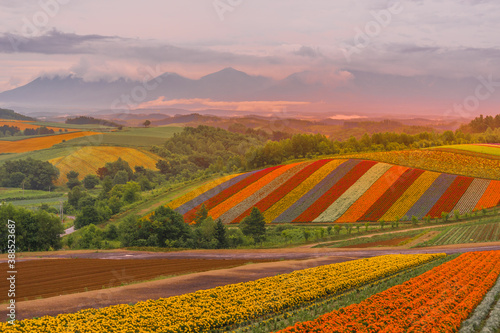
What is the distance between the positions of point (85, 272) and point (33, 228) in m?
24.5

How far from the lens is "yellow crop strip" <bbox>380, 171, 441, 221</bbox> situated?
216 ft

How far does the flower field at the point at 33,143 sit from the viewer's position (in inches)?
6634

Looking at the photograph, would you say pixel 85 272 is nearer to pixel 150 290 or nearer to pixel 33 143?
pixel 150 290

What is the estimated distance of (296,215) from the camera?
228 feet

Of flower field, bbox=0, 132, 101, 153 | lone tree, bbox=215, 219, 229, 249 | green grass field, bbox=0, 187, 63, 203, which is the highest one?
flower field, bbox=0, 132, 101, 153

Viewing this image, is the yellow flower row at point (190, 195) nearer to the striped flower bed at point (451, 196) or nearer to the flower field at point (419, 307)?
the striped flower bed at point (451, 196)

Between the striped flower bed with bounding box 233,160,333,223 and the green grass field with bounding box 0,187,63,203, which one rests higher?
the striped flower bed with bounding box 233,160,333,223

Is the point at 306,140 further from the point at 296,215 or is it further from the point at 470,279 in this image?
the point at 470,279

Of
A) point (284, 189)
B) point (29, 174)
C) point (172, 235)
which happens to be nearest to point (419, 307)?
point (172, 235)

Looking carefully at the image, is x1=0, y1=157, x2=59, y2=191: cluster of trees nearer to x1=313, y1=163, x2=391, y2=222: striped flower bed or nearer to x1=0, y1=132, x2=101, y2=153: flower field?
x1=0, y1=132, x2=101, y2=153: flower field

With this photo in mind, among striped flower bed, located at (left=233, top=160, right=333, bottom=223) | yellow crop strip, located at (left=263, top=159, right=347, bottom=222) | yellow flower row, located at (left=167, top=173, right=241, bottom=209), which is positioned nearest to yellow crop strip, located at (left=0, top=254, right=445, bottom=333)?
yellow crop strip, located at (left=263, top=159, right=347, bottom=222)

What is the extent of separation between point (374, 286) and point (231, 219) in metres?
45.2

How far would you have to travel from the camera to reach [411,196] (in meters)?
70.6

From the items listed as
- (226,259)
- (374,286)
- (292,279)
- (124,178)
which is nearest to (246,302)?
(292,279)
